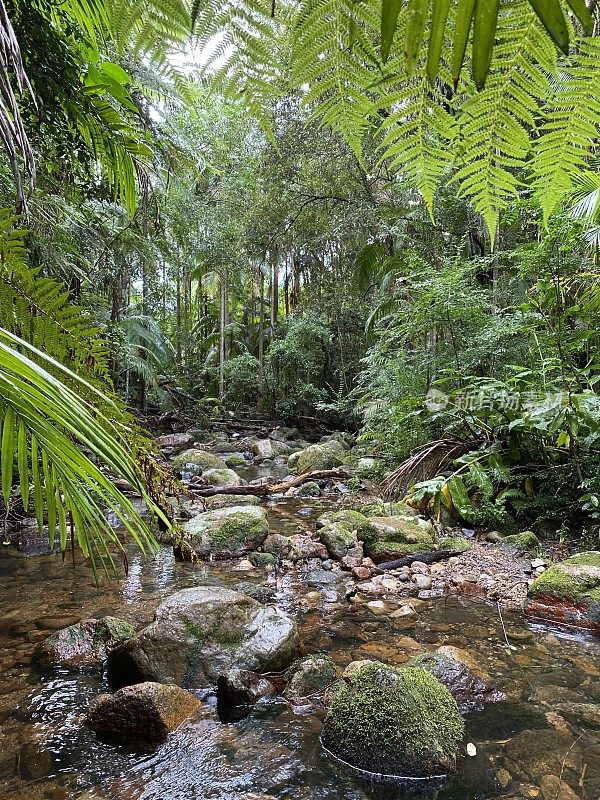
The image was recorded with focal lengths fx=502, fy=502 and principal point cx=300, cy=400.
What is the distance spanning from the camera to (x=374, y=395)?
826 cm

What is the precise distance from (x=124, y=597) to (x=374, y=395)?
5.35m

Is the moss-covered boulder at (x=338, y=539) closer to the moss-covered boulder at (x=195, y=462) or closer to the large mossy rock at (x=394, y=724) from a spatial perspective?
the large mossy rock at (x=394, y=724)

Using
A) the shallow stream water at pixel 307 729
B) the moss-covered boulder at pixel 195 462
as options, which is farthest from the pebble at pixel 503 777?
the moss-covered boulder at pixel 195 462

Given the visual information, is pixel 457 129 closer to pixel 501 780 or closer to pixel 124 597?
pixel 501 780

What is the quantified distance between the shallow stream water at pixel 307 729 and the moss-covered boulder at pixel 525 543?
3.62 feet

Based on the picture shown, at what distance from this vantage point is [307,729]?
2326mm

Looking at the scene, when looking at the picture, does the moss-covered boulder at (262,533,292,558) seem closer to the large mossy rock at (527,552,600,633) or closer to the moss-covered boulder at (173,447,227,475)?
the large mossy rock at (527,552,600,633)

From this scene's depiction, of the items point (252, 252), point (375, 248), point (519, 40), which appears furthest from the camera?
point (252, 252)

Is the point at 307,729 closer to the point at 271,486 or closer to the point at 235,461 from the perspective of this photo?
the point at 271,486

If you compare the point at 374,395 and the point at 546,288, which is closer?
the point at 546,288

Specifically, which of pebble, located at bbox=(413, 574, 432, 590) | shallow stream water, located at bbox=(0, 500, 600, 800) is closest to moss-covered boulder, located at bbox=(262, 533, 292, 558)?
shallow stream water, located at bbox=(0, 500, 600, 800)

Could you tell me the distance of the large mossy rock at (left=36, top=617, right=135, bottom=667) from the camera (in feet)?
9.52

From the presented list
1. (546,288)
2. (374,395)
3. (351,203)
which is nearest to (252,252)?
(351,203)

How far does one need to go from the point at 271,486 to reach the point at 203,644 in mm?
4844
